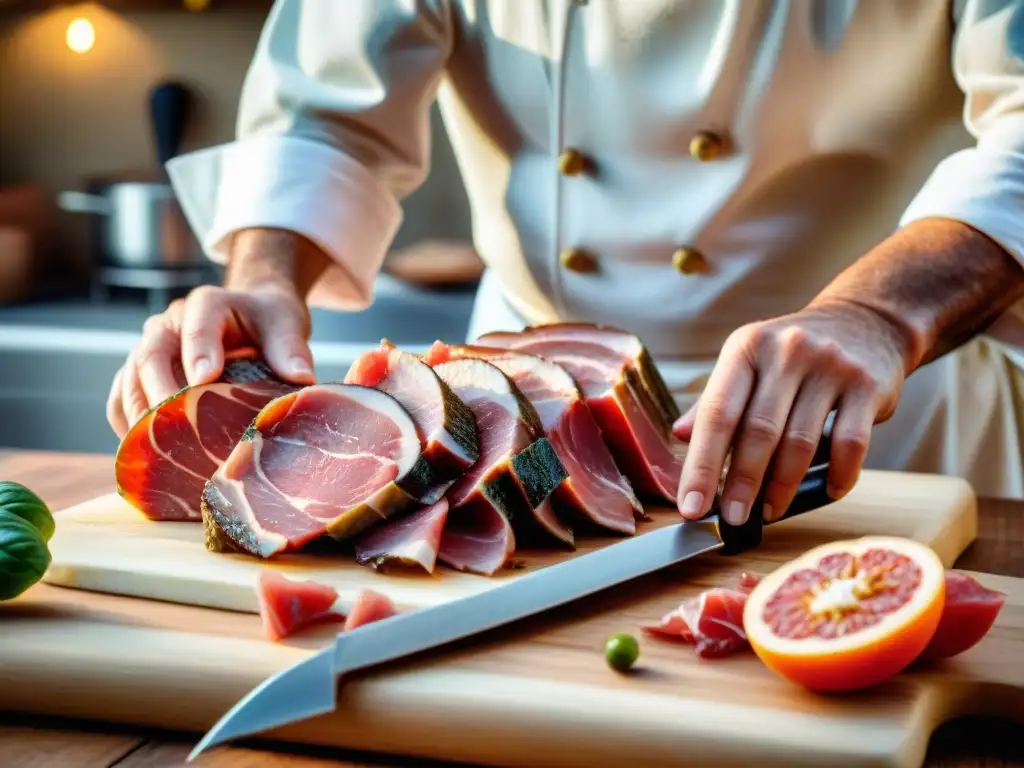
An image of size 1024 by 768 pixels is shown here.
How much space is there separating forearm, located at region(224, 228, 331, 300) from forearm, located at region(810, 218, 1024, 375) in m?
0.98

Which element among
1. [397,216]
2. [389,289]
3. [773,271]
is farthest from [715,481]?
[389,289]

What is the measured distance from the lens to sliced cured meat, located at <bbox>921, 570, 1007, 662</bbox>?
50.4 inches

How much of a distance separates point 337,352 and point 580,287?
4.92 feet

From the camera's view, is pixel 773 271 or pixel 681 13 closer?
pixel 681 13

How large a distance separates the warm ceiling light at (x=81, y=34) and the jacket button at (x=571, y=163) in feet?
10.9

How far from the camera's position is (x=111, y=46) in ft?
16.6

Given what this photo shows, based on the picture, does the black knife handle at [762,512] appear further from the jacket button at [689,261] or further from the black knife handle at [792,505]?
the jacket button at [689,261]

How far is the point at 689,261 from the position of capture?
2377 millimetres

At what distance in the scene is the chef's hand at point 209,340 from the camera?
→ 1956mm

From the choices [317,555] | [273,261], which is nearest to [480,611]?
[317,555]

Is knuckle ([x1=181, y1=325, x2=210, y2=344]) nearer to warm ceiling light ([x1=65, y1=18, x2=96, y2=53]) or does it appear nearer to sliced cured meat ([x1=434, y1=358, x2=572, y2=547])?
sliced cured meat ([x1=434, y1=358, x2=572, y2=547])

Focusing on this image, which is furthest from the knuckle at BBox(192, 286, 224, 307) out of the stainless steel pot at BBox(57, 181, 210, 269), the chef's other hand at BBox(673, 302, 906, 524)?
the stainless steel pot at BBox(57, 181, 210, 269)

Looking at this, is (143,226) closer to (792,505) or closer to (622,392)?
(622,392)

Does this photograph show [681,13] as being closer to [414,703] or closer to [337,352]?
[414,703]
